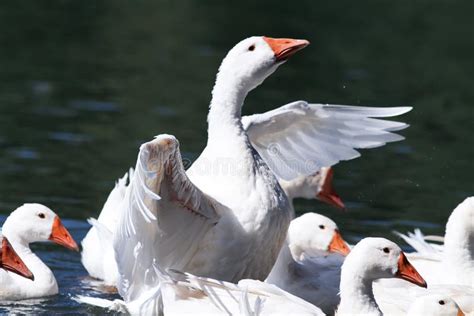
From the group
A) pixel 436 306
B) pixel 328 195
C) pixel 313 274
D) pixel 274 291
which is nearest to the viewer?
pixel 436 306

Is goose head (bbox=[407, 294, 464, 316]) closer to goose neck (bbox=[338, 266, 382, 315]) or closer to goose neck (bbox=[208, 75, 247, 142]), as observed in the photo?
goose neck (bbox=[338, 266, 382, 315])

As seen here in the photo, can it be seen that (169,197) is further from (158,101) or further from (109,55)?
(109,55)

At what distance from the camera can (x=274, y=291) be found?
9453mm

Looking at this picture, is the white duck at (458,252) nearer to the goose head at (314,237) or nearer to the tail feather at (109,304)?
the goose head at (314,237)

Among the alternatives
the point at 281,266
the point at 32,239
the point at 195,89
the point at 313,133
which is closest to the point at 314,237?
the point at 281,266

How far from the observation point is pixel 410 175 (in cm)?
1677

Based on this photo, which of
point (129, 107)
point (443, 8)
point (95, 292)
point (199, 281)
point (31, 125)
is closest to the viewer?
point (199, 281)

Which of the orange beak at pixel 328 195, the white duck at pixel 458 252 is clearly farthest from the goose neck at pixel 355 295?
the orange beak at pixel 328 195

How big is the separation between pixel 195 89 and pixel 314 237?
9.89 metres

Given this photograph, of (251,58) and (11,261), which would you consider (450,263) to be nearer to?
(251,58)

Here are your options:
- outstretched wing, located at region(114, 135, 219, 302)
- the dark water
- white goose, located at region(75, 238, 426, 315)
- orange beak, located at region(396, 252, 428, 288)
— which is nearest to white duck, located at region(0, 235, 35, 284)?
the dark water

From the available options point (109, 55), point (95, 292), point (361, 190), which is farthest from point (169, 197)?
point (109, 55)

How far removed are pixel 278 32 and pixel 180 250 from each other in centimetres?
1631

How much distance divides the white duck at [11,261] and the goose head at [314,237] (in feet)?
9.38
